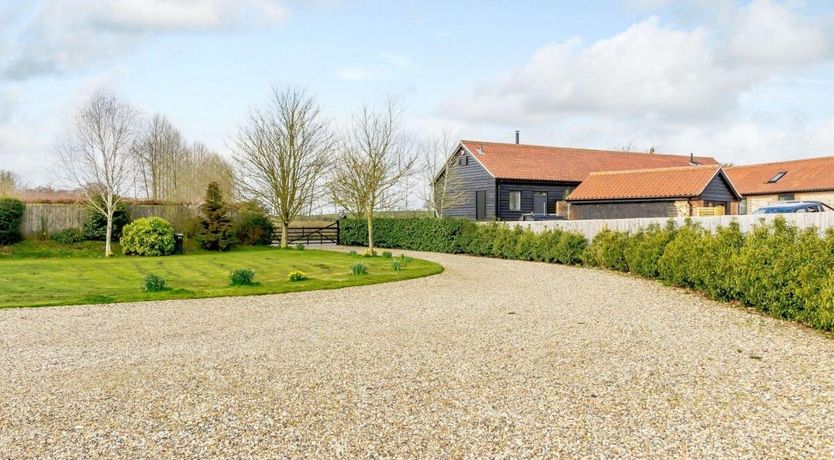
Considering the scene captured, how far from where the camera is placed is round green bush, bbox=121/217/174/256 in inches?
1049

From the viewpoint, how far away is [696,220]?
52.0 ft

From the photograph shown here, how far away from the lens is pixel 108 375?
682cm

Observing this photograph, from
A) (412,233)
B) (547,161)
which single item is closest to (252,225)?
(412,233)

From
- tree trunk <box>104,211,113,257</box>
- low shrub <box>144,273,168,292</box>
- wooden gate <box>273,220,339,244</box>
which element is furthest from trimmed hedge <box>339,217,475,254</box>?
low shrub <box>144,273,168,292</box>

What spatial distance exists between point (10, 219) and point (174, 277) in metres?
15.1

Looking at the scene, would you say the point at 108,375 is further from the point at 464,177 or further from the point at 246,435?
the point at 464,177

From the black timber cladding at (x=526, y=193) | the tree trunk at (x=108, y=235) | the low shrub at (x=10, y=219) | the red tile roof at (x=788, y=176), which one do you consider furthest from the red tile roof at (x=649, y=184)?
the low shrub at (x=10, y=219)

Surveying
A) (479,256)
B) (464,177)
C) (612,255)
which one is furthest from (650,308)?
(464,177)

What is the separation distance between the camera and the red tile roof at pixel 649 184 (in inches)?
1047

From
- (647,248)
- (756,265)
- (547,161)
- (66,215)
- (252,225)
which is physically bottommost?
→ (756,265)

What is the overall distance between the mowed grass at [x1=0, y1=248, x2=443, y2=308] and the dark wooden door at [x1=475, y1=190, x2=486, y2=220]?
42.8 feet

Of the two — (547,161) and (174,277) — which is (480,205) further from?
(174,277)

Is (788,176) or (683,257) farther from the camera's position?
(788,176)

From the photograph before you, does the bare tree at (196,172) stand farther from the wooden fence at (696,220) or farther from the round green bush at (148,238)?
the wooden fence at (696,220)
